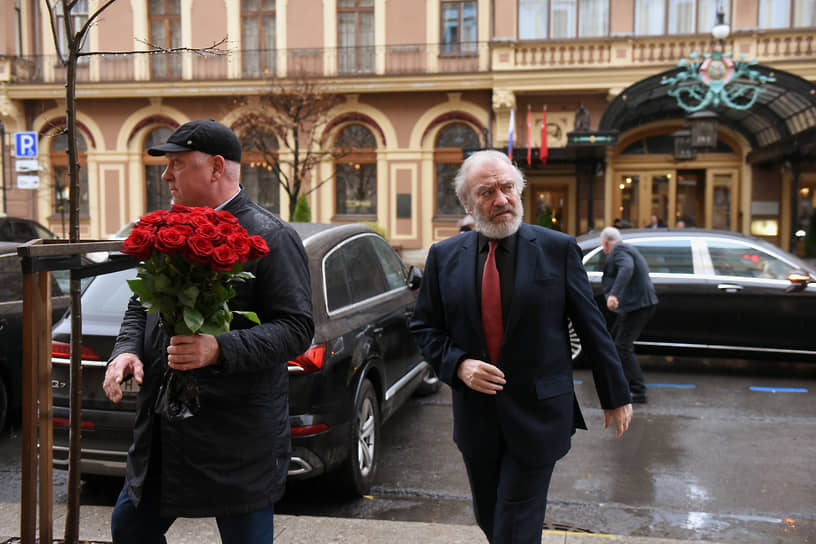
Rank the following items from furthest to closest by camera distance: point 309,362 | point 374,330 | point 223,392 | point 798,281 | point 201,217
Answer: point 798,281 → point 374,330 → point 309,362 → point 223,392 → point 201,217

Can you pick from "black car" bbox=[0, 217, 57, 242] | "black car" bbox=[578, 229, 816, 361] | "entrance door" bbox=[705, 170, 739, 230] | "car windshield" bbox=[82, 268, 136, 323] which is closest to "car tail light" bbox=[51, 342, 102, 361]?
"car windshield" bbox=[82, 268, 136, 323]

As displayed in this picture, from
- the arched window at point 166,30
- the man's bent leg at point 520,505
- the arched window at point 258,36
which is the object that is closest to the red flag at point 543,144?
the arched window at point 258,36

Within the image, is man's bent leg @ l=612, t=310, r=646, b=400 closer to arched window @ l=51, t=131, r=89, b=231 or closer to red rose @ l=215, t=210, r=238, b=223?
red rose @ l=215, t=210, r=238, b=223

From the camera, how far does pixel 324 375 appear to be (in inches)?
161

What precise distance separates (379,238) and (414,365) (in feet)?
3.63

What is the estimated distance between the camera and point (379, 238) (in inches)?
235

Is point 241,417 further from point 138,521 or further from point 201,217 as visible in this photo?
point 201,217

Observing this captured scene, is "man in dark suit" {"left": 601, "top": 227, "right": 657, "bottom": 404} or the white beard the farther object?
"man in dark suit" {"left": 601, "top": 227, "right": 657, "bottom": 404}

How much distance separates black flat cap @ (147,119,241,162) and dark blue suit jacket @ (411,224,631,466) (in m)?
1.07

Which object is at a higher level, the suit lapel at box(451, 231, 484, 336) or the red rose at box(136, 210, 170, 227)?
the red rose at box(136, 210, 170, 227)

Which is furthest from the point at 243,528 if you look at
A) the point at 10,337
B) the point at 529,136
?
the point at 529,136

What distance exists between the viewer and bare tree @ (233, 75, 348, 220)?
61.3ft

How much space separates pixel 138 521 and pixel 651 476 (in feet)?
12.3

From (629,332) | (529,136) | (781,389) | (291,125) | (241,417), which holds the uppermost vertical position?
(291,125)
